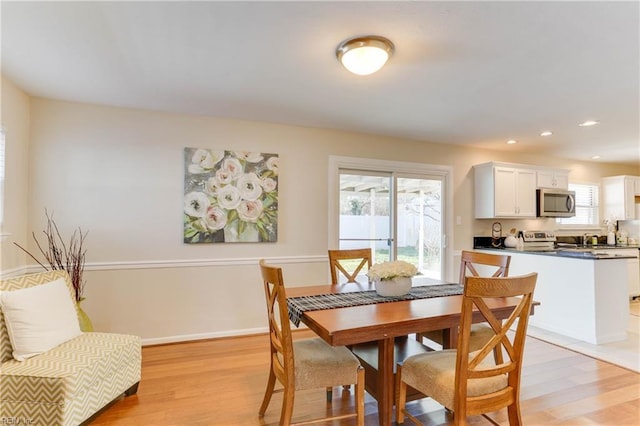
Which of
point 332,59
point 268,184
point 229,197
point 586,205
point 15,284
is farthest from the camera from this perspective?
point 586,205

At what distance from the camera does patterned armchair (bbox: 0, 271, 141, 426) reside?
5.90ft

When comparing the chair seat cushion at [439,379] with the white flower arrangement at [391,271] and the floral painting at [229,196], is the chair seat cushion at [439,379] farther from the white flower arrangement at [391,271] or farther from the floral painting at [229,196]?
the floral painting at [229,196]

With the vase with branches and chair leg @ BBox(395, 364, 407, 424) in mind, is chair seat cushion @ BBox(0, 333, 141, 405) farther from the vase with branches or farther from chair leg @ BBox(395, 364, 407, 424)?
chair leg @ BBox(395, 364, 407, 424)

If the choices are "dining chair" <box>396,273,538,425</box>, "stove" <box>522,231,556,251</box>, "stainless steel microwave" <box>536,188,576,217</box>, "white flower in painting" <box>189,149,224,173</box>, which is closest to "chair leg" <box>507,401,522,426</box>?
"dining chair" <box>396,273,538,425</box>

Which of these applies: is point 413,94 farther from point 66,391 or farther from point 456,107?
point 66,391

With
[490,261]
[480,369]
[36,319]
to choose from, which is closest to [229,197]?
[36,319]

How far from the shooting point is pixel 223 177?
11.7 ft

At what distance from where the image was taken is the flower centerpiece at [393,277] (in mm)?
2170

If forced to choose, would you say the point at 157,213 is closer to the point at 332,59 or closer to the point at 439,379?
the point at 332,59

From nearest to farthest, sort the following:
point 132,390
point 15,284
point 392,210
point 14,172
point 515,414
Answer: point 515,414 < point 15,284 < point 132,390 < point 14,172 < point 392,210

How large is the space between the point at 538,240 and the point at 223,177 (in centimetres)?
465

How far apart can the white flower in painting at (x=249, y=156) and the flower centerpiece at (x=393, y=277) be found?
2.05 m

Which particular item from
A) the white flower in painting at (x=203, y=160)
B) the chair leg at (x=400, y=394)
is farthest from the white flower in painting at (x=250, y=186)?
the chair leg at (x=400, y=394)

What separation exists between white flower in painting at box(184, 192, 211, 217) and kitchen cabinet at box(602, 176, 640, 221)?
Result: 680 centimetres
